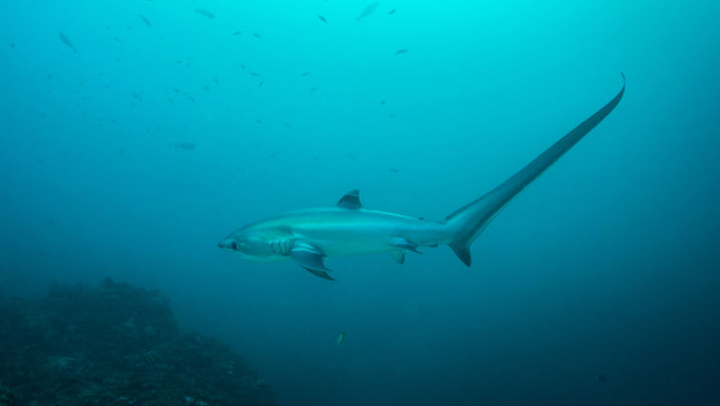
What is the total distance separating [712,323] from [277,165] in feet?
216

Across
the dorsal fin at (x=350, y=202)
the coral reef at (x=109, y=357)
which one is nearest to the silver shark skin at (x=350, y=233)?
the dorsal fin at (x=350, y=202)

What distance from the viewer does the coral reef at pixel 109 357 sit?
217 inches

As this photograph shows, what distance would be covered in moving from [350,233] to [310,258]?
0.40 m

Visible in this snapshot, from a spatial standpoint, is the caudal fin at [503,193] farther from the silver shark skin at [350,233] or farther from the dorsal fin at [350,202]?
the dorsal fin at [350,202]

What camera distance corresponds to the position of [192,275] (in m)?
32.1

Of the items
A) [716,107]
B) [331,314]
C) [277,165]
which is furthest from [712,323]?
[277,165]

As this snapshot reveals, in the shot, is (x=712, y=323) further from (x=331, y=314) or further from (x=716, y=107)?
(x=716, y=107)

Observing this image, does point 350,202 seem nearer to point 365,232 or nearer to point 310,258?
point 365,232

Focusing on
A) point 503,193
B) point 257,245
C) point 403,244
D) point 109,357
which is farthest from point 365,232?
point 109,357

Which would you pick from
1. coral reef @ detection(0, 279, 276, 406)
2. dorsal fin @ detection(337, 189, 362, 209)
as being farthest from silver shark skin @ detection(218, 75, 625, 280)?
coral reef @ detection(0, 279, 276, 406)

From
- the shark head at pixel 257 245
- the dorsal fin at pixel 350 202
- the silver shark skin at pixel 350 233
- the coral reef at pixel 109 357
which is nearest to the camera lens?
the silver shark skin at pixel 350 233

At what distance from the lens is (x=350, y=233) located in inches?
126

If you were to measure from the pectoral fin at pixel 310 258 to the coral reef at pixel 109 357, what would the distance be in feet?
12.2

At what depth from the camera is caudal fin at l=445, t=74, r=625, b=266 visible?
8.05ft
